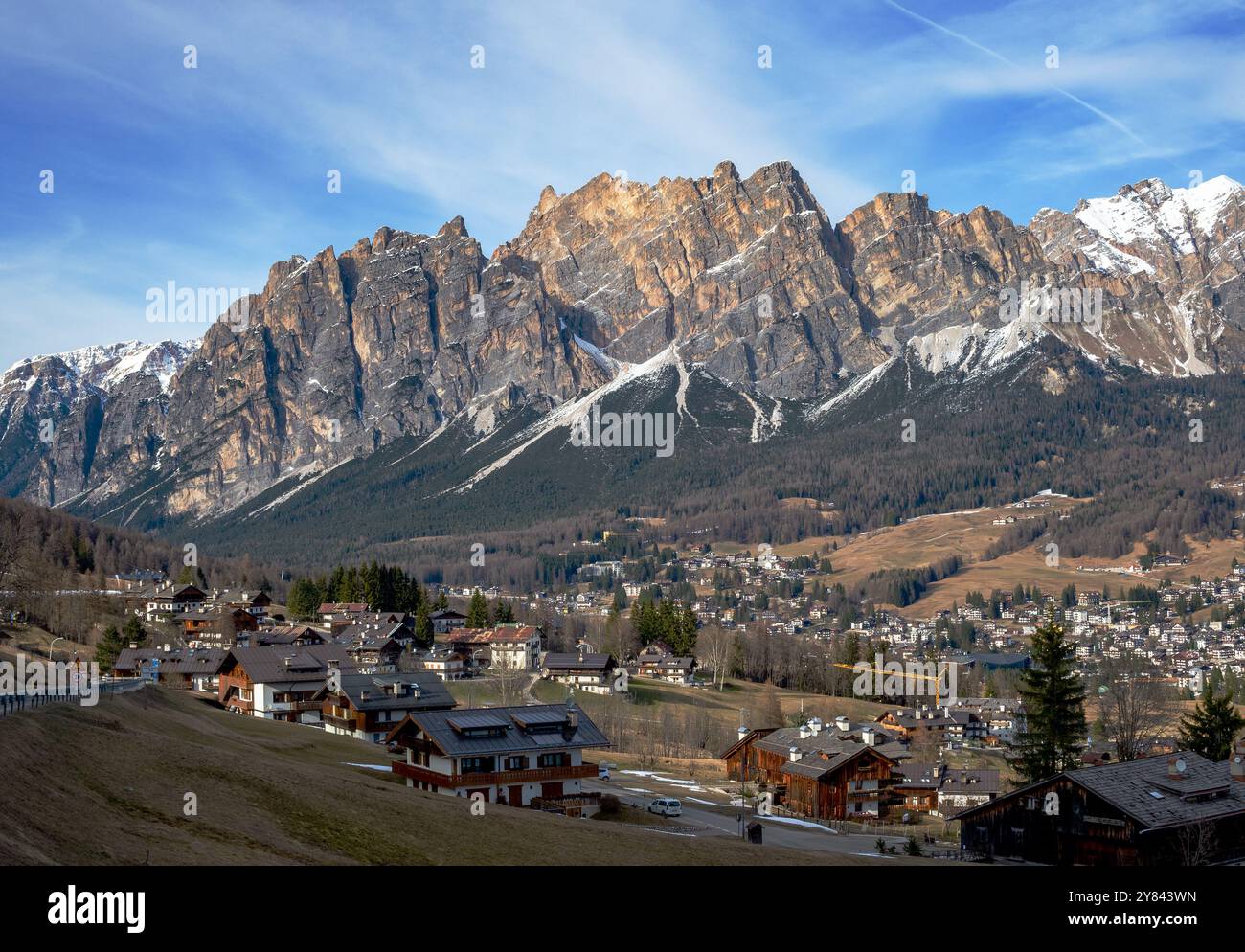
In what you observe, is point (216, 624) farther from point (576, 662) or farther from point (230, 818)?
point (230, 818)

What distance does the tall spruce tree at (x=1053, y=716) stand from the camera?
75875 mm

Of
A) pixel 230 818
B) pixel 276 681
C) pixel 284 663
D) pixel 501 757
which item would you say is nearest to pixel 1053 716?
pixel 501 757

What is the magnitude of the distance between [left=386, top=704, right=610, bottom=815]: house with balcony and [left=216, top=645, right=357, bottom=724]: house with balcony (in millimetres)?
30482

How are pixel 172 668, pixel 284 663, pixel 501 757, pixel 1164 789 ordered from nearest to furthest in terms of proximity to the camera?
pixel 1164 789
pixel 501 757
pixel 284 663
pixel 172 668

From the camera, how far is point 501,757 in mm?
67750

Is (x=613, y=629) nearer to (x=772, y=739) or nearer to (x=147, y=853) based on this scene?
(x=772, y=739)

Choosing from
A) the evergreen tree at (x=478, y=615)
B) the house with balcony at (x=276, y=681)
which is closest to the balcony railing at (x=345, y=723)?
the house with balcony at (x=276, y=681)

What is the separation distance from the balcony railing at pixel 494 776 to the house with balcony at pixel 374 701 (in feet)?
69.3

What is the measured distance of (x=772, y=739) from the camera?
9969 cm

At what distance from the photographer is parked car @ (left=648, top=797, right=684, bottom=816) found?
7200 cm

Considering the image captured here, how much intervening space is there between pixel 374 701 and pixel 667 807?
31.9 metres

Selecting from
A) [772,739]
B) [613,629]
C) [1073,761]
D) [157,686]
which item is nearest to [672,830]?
[1073,761]
